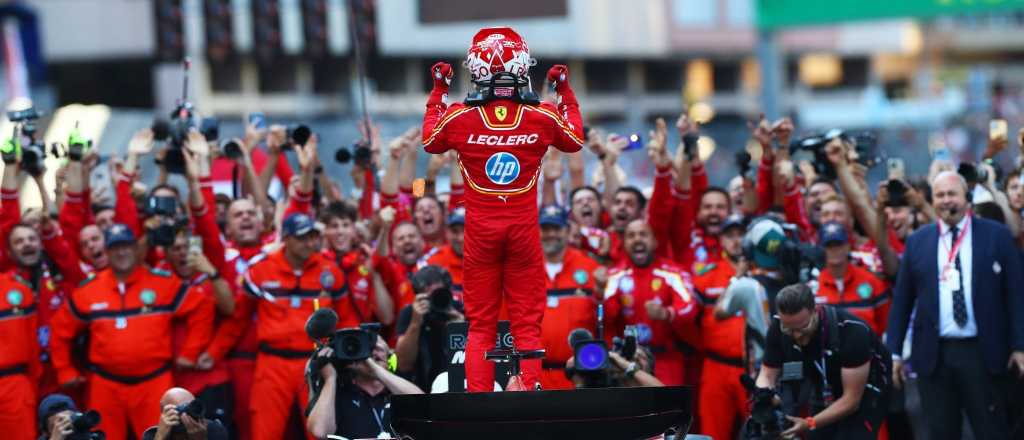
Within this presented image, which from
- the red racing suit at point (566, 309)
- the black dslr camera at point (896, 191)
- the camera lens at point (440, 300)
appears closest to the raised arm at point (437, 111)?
the camera lens at point (440, 300)

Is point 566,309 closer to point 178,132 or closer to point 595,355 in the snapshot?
point 595,355

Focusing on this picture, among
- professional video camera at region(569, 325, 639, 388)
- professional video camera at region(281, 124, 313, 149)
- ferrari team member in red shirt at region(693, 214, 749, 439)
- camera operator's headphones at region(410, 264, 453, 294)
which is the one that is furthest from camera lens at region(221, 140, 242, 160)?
professional video camera at region(569, 325, 639, 388)

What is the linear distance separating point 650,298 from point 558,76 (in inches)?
107

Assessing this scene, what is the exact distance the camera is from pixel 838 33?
157 ft

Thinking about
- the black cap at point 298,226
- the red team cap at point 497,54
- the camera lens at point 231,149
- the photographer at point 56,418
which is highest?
the red team cap at point 497,54

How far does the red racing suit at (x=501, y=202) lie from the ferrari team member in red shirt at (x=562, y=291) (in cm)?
223

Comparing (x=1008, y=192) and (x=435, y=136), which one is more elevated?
(x=435, y=136)

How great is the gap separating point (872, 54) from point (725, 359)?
40.5m

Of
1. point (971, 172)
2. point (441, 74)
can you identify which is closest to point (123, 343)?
point (441, 74)

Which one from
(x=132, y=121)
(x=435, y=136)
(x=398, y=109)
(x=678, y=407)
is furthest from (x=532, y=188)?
(x=398, y=109)

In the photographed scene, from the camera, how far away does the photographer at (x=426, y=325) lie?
9977 millimetres

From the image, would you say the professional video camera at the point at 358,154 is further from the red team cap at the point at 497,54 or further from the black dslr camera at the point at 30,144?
the red team cap at the point at 497,54

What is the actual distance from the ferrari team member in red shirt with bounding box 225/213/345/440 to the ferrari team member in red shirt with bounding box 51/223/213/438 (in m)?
0.44

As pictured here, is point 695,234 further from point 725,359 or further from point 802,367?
point 802,367
